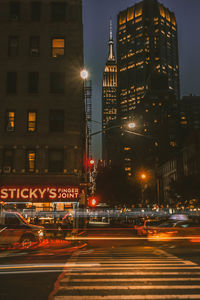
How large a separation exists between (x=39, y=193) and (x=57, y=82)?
35.6 feet

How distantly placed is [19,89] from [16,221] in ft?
55.0

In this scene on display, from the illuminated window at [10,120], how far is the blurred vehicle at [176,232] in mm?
16317

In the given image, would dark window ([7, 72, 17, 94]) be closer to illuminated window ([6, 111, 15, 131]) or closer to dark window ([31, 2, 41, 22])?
illuminated window ([6, 111, 15, 131])

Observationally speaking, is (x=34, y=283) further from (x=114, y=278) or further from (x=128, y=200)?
(x=128, y=200)

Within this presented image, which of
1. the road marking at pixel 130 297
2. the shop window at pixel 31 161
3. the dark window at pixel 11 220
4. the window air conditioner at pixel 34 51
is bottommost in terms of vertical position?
the road marking at pixel 130 297

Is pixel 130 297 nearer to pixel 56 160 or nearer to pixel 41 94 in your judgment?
pixel 56 160

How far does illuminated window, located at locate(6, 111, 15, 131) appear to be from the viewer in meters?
29.9

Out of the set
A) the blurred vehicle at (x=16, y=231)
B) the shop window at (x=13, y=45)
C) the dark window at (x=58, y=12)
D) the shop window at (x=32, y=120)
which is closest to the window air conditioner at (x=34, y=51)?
the shop window at (x=13, y=45)

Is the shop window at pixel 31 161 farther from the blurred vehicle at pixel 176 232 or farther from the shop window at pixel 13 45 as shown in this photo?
the blurred vehicle at pixel 176 232

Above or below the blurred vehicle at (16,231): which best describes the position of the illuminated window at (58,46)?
above

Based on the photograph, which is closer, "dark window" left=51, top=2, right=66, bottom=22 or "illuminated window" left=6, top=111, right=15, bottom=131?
"illuminated window" left=6, top=111, right=15, bottom=131

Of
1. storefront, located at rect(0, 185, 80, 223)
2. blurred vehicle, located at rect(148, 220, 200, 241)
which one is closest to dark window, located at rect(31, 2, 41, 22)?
storefront, located at rect(0, 185, 80, 223)

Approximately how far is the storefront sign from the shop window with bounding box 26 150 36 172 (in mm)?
2439

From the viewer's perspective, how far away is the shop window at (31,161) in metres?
29.3
